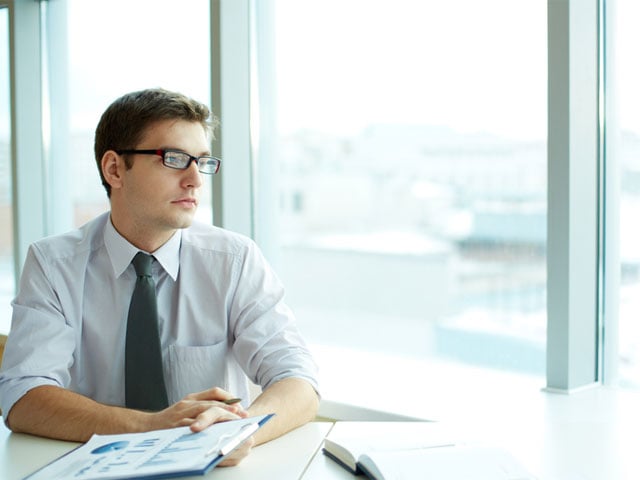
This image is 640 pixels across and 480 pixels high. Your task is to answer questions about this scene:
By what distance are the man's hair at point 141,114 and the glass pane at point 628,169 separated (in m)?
1.33

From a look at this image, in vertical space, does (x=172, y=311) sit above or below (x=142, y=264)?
below

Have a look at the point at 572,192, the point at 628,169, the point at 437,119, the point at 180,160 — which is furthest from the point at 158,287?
the point at 437,119

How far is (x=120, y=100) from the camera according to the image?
1966 millimetres

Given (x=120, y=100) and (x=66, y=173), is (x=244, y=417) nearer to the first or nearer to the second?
(x=120, y=100)

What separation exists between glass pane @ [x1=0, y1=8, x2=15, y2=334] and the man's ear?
2409 mm

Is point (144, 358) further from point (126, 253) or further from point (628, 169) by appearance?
point (628, 169)

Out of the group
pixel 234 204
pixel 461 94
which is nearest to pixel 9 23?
pixel 234 204

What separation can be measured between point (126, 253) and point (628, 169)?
1.60 m

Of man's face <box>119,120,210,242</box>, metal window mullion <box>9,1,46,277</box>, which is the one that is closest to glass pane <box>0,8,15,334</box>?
metal window mullion <box>9,1,46,277</box>

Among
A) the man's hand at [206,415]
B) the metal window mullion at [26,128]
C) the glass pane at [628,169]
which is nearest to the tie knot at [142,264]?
the man's hand at [206,415]

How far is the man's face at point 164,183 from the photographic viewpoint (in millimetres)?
1891

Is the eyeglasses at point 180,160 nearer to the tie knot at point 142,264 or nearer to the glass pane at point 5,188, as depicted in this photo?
the tie knot at point 142,264

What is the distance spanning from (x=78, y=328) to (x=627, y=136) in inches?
70.4

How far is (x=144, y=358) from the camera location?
186cm
